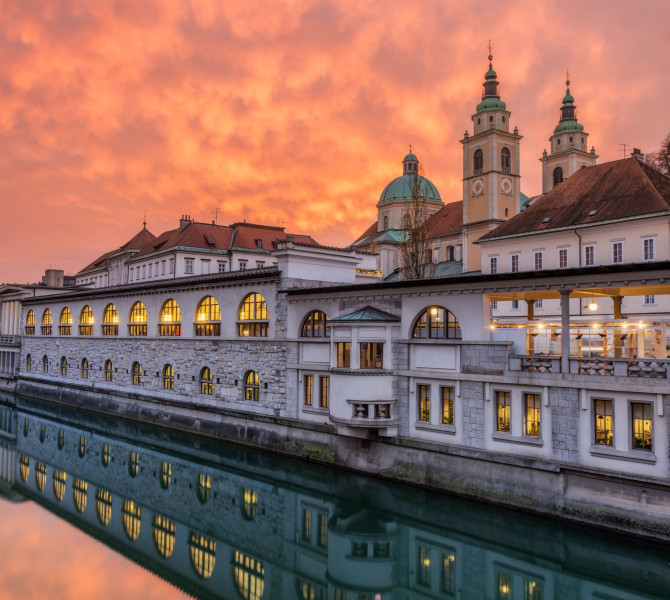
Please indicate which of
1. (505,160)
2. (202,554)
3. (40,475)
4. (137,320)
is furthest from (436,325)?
(505,160)

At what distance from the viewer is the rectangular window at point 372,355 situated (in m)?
25.9

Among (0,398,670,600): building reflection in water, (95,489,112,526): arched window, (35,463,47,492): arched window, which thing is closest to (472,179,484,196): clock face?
(0,398,670,600): building reflection in water

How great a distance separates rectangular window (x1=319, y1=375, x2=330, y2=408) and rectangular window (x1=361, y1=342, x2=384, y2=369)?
12.3 ft

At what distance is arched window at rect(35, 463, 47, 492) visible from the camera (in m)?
29.3

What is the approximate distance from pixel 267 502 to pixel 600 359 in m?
14.0

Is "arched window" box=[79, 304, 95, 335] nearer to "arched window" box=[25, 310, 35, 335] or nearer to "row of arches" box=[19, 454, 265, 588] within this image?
"arched window" box=[25, 310, 35, 335]

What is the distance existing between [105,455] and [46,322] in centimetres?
3012

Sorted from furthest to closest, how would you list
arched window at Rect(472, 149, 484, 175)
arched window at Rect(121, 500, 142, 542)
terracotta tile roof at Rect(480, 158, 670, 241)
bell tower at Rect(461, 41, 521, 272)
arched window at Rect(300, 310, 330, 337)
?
arched window at Rect(472, 149, 484, 175), bell tower at Rect(461, 41, 521, 272), terracotta tile roof at Rect(480, 158, 670, 241), arched window at Rect(300, 310, 330, 337), arched window at Rect(121, 500, 142, 542)

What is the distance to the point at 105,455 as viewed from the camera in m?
33.5

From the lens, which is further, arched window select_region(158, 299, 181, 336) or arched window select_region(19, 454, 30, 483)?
arched window select_region(158, 299, 181, 336)

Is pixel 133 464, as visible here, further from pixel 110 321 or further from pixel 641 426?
pixel 641 426

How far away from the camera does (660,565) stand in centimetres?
1705

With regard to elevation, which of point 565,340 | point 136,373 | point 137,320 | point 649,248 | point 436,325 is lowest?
point 136,373

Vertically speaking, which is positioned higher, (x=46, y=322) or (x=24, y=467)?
(x=46, y=322)
